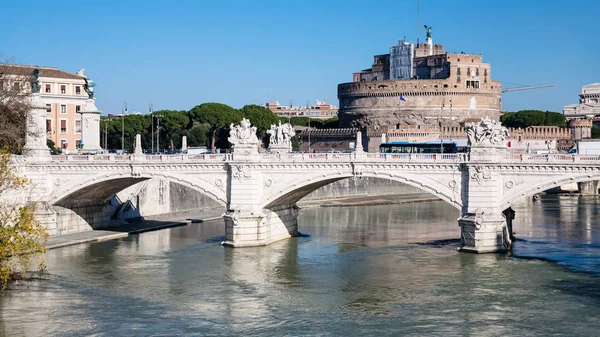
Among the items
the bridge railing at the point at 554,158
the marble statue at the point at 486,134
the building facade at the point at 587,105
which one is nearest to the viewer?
the bridge railing at the point at 554,158

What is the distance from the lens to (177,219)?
59969mm

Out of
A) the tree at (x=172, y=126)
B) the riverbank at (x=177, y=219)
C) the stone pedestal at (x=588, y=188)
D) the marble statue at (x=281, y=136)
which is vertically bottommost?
the riverbank at (x=177, y=219)

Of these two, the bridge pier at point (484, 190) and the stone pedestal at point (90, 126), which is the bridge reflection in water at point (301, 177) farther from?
the stone pedestal at point (90, 126)

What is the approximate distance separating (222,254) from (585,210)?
35.2 m

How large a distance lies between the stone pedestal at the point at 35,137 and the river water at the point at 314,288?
6228mm

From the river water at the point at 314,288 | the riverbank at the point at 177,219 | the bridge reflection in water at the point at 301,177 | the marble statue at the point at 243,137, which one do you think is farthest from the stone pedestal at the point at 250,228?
the riverbank at the point at 177,219

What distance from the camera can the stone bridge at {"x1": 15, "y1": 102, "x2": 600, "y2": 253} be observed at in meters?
42.0

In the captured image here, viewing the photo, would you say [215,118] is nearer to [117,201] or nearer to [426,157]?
[117,201]

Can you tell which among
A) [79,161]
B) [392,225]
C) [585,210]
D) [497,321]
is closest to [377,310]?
[497,321]

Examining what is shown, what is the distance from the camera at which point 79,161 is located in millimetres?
50312

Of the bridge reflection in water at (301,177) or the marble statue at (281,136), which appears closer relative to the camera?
the bridge reflection in water at (301,177)

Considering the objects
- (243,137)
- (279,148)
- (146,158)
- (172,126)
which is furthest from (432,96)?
(243,137)

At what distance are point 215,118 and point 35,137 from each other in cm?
3958

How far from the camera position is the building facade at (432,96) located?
359 ft
